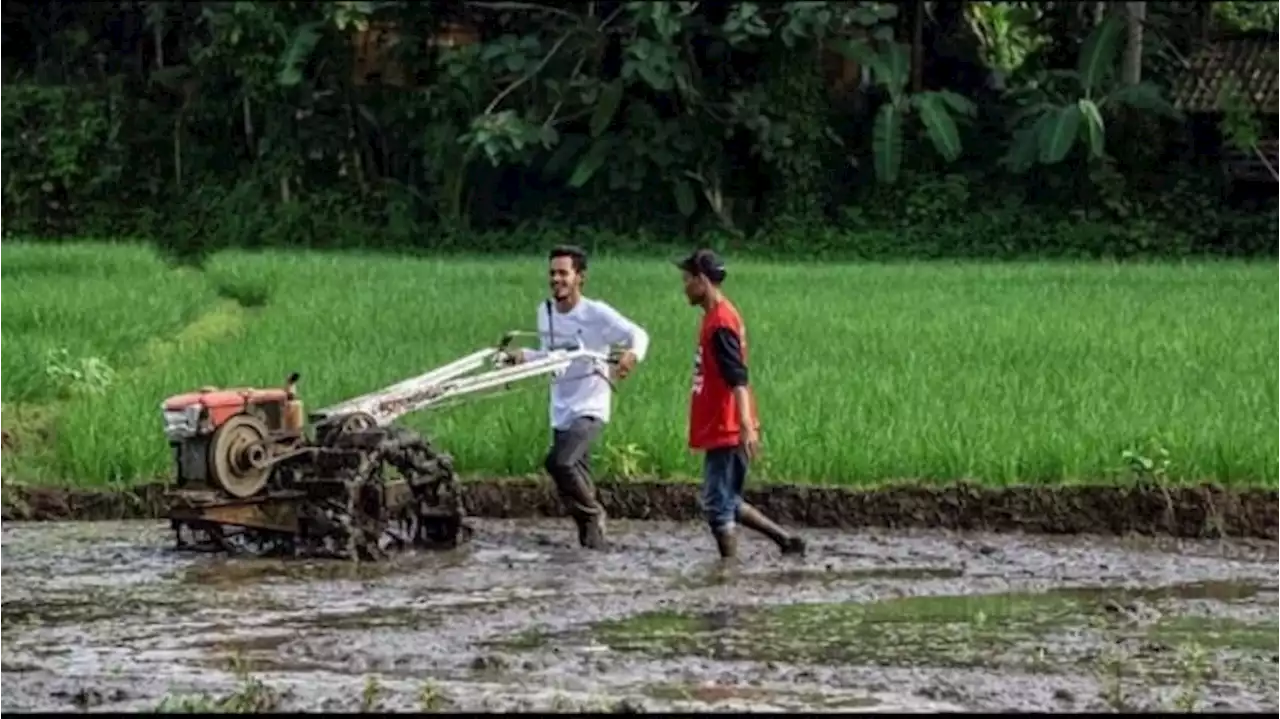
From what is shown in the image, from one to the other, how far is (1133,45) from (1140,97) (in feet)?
2.64

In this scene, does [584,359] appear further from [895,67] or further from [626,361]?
[895,67]

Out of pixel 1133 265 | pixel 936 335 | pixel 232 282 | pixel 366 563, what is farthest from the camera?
pixel 1133 265

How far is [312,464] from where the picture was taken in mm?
9180

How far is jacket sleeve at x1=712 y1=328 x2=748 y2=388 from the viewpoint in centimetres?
888

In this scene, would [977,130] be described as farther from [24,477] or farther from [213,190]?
[24,477]

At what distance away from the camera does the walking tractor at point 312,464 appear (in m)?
9.14

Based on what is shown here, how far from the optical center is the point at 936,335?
14281 mm

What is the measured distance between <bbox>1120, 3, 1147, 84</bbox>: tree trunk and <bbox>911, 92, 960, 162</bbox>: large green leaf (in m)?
1.80

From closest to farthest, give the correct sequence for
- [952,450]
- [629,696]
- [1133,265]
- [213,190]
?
1. [629,696]
2. [952,450]
3. [1133,265]
4. [213,190]

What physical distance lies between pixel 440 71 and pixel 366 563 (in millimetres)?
17258

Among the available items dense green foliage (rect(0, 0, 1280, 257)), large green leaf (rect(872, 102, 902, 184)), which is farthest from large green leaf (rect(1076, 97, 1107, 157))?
large green leaf (rect(872, 102, 902, 184))

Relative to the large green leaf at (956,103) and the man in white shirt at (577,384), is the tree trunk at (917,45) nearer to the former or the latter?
the large green leaf at (956,103)

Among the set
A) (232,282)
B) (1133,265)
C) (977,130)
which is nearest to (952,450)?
(232,282)

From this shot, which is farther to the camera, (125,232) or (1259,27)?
(125,232)
